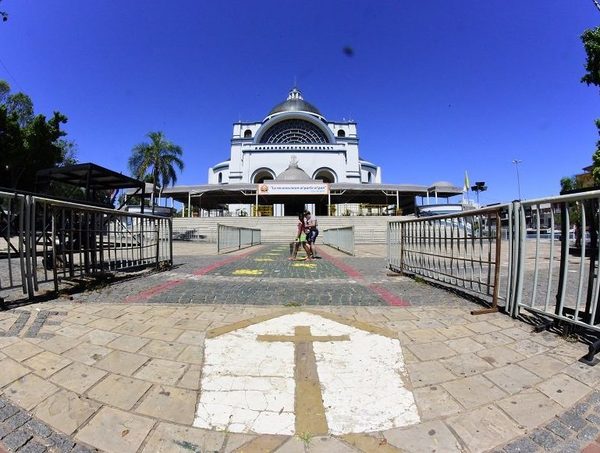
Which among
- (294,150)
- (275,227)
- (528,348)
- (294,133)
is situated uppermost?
(294,133)

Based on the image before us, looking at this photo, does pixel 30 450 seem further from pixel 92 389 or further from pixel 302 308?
pixel 302 308

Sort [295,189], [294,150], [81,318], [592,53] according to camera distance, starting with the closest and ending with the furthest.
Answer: [81,318], [592,53], [295,189], [294,150]

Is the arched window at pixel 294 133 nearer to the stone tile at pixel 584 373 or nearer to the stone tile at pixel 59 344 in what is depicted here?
the stone tile at pixel 59 344

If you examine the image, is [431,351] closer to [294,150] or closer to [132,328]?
[132,328]

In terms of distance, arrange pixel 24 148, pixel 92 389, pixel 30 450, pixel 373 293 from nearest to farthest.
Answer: pixel 30 450 → pixel 92 389 → pixel 373 293 → pixel 24 148

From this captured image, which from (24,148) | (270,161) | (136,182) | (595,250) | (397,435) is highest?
(270,161)

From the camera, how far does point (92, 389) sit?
7.61 ft

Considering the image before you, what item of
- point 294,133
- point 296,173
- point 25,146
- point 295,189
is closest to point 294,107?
point 294,133

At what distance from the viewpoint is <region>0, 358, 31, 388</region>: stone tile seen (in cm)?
238

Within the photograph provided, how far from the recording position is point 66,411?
210 cm

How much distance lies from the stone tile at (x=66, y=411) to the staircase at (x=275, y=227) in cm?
2627

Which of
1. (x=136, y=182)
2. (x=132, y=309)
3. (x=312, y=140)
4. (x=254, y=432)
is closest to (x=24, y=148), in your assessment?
(x=136, y=182)

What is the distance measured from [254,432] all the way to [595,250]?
3.41m

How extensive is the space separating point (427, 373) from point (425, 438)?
0.72 meters
